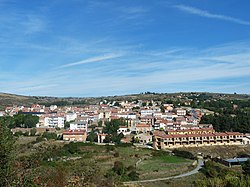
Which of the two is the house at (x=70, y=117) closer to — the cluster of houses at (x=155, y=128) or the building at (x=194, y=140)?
the cluster of houses at (x=155, y=128)

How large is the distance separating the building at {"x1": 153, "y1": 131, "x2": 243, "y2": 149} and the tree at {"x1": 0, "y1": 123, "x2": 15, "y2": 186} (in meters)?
45.8

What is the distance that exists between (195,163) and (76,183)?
31.9 m

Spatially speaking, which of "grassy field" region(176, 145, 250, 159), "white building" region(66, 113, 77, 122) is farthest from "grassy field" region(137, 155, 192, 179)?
"white building" region(66, 113, 77, 122)

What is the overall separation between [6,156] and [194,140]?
49.7 meters

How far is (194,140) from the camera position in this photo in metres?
55.9

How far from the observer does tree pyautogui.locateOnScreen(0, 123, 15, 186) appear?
8669 mm

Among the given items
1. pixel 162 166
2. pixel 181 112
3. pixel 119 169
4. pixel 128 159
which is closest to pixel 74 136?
pixel 128 159

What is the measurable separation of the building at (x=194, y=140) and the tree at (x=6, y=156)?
4579cm

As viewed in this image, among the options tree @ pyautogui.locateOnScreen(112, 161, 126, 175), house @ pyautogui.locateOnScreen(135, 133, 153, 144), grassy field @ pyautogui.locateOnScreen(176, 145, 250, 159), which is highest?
house @ pyautogui.locateOnScreen(135, 133, 153, 144)

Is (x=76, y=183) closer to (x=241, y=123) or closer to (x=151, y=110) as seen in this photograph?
(x=241, y=123)

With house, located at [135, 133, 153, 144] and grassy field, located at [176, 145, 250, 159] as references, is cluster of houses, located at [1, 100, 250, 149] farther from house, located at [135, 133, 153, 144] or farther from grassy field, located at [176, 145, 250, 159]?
grassy field, located at [176, 145, 250, 159]

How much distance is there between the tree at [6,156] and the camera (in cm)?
867

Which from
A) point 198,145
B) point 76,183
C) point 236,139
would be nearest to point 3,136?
point 76,183

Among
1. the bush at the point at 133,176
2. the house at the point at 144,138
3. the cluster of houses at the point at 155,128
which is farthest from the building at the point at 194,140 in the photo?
the bush at the point at 133,176
